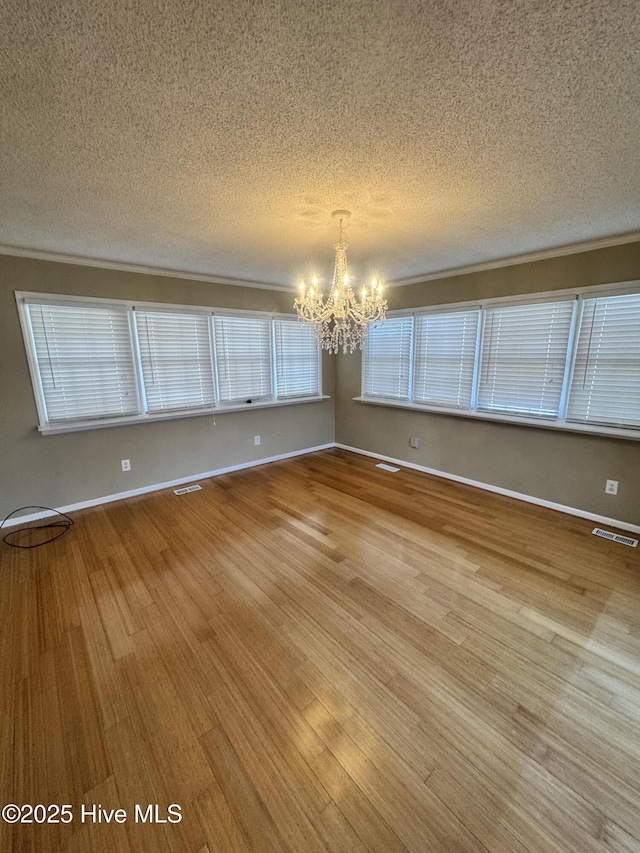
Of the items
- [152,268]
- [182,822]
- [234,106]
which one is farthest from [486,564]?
[152,268]

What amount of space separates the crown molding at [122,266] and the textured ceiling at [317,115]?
464 mm

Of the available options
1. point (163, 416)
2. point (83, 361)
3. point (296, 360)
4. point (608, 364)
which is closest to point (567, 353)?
point (608, 364)

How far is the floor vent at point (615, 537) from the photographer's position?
2.74 meters

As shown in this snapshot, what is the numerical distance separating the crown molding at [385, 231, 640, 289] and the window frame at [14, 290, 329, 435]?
1.92 meters

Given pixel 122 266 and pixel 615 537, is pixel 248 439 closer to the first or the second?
pixel 122 266

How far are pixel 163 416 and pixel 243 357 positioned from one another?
128 centimetres

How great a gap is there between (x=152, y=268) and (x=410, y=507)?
3740mm

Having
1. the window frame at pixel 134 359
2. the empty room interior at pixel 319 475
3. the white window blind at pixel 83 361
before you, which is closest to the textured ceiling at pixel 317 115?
the empty room interior at pixel 319 475

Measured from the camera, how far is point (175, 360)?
152 inches

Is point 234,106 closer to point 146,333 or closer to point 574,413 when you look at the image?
Result: point 146,333

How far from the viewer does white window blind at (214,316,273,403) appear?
421 cm

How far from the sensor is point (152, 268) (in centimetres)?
353

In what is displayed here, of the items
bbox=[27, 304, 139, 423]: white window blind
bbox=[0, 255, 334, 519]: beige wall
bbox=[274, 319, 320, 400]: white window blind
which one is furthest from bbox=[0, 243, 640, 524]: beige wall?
bbox=[274, 319, 320, 400]: white window blind

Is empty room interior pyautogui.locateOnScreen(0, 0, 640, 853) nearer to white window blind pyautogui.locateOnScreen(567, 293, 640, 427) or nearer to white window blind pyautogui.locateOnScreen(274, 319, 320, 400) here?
white window blind pyautogui.locateOnScreen(567, 293, 640, 427)
